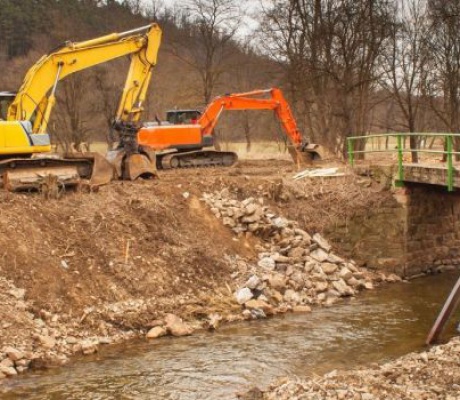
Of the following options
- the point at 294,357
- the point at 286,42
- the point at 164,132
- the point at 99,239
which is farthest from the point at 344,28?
the point at 294,357

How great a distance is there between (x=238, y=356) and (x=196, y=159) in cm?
1048

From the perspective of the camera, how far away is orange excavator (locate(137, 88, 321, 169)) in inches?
774

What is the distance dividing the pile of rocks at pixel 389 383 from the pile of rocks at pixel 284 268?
13.2ft

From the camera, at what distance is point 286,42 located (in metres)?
27.4

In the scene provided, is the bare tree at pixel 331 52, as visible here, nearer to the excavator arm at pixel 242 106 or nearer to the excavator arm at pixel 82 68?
the excavator arm at pixel 242 106

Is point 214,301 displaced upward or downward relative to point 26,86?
downward

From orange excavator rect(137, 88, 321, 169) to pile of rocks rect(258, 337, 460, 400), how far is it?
11758 millimetres

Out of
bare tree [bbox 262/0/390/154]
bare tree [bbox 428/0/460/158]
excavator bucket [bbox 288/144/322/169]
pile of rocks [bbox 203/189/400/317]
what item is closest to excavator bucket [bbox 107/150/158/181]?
pile of rocks [bbox 203/189/400/317]

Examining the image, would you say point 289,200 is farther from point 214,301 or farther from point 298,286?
point 214,301

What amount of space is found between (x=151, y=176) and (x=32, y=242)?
5.07 metres

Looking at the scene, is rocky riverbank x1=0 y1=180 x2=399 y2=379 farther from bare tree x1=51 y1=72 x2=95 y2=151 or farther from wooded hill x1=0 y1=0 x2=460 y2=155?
bare tree x1=51 y1=72 x2=95 y2=151

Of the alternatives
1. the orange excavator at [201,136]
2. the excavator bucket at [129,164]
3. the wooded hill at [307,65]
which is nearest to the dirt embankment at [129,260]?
the excavator bucket at [129,164]

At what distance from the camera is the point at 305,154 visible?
21.3m

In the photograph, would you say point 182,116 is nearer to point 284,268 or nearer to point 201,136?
point 201,136
